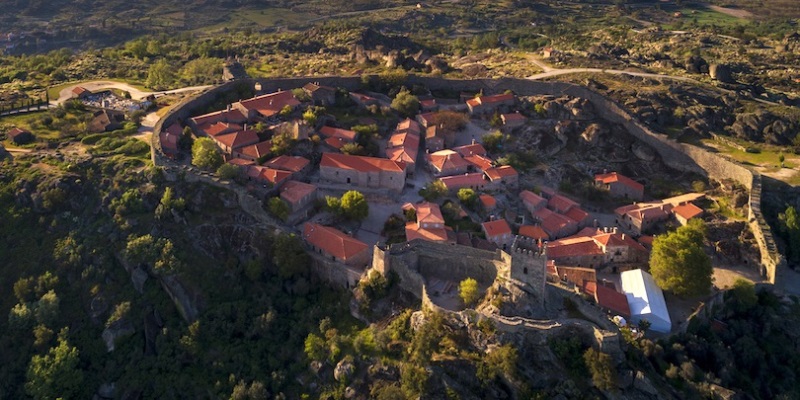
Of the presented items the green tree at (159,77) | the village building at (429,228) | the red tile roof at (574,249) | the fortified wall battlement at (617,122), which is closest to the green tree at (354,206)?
the village building at (429,228)

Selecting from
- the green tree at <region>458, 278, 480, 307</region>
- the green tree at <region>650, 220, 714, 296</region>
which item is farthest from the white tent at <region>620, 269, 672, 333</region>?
the green tree at <region>458, 278, 480, 307</region>

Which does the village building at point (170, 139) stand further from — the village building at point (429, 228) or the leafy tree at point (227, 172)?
the village building at point (429, 228)

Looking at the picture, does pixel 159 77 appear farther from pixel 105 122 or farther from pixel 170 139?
pixel 170 139

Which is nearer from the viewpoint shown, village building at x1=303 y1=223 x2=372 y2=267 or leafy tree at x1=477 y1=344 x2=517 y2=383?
leafy tree at x1=477 y1=344 x2=517 y2=383

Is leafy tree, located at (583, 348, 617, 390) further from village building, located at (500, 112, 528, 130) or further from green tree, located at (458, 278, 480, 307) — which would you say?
village building, located at (500, 112, 528, 130)

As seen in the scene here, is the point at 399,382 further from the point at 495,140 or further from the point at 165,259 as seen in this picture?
the point at 495,140

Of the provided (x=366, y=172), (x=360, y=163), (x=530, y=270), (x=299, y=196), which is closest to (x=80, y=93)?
(x=299, y=196)

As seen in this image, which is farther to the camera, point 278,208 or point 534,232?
point 534,232

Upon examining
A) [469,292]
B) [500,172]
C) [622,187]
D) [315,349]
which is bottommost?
[315,349]
